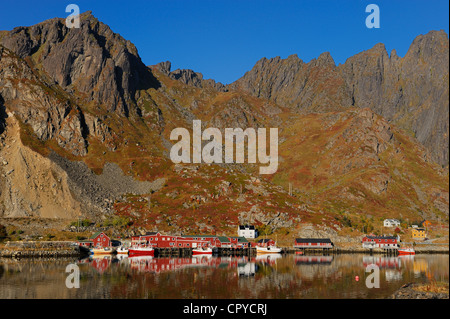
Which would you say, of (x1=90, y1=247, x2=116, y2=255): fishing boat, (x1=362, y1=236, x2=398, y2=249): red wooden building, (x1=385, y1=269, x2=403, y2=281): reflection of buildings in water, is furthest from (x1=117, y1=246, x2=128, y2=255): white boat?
(x1=362, y1=236, x2=398, y2=249): red wooden building

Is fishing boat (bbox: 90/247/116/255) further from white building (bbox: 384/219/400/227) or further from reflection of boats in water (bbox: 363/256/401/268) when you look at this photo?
white building (bbox: 384/219/400/227)

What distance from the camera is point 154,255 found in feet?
470

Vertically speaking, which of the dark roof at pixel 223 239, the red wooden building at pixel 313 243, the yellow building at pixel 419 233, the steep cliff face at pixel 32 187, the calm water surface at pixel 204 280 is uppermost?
the steep cliff face at pixel 32 187

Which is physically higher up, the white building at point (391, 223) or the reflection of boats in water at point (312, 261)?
the white building at point (391, 223)

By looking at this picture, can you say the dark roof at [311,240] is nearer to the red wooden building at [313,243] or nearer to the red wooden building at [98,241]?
the red wooden building at [313,243]

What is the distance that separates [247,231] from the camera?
165 meters

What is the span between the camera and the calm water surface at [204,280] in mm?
67688

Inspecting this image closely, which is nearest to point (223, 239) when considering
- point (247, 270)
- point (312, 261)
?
point (312, 261)

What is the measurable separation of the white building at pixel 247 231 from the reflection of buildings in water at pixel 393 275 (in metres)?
70.0

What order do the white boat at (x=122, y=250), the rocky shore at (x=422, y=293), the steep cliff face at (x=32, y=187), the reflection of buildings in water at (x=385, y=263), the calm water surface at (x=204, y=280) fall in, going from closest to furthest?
the rocky shore at (x=422, y=293)
the calm water surface at (x=204, y=280)
the reflection of buildings in water at (x=385, y=263)
the white boat at (x=122, y=250)
the steep cliff face at (x=32, y=187)

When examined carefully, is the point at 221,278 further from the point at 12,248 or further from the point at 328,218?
the point at 328,218

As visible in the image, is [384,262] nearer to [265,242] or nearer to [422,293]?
[265,242]

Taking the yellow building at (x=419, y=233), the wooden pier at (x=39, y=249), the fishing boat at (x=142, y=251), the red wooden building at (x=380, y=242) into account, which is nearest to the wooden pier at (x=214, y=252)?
the fishing boat at (x=142, y=251)
